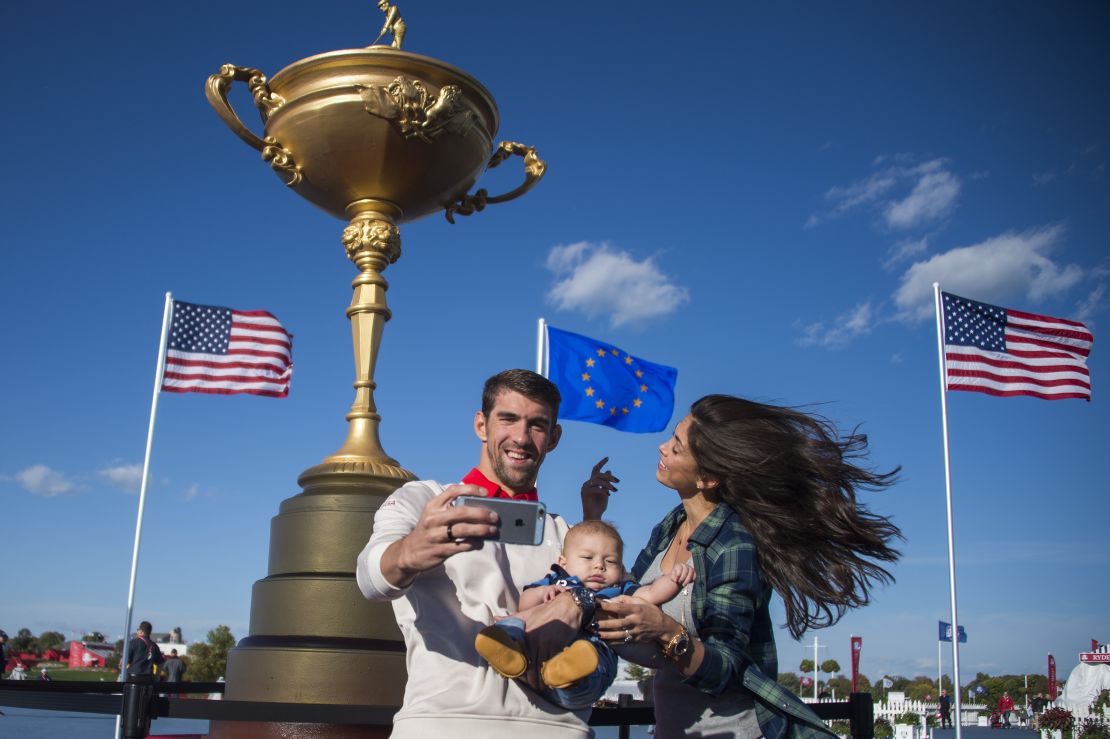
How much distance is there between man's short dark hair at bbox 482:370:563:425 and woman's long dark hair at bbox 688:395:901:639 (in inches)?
22.0

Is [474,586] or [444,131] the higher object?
[444,131]

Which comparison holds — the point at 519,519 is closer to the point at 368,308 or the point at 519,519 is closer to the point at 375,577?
the point at 375,577

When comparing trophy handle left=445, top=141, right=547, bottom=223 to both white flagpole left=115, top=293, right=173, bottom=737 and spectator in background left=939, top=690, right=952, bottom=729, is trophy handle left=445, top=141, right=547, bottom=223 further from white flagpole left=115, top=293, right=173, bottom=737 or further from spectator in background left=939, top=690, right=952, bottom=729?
spectator in background left=939, top=690, right=952, bottom=729

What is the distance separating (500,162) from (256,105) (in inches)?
65.4

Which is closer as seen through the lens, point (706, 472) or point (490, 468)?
point (490, 468)

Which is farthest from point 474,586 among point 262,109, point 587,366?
point 587,366

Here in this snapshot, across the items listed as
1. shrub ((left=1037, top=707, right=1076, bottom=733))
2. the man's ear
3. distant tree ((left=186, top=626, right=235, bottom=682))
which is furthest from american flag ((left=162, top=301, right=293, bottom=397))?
distant tree ((left=186, top=626, right=235, bottom=682))

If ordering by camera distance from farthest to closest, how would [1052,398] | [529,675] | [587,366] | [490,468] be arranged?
[1052,398]
[587,366]
[490,468]
[529,675]

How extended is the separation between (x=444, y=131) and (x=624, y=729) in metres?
3.63

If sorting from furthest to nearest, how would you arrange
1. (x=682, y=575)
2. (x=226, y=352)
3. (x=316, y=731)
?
(x=226, y=352), (x=316, y=731), (x=682, y=575)

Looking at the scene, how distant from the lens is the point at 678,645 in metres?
2.46

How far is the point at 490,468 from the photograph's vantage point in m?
2.85

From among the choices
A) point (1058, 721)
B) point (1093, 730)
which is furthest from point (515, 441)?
point (1058, 721)

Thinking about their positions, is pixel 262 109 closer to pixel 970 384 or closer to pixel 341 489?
pixel 341 489
